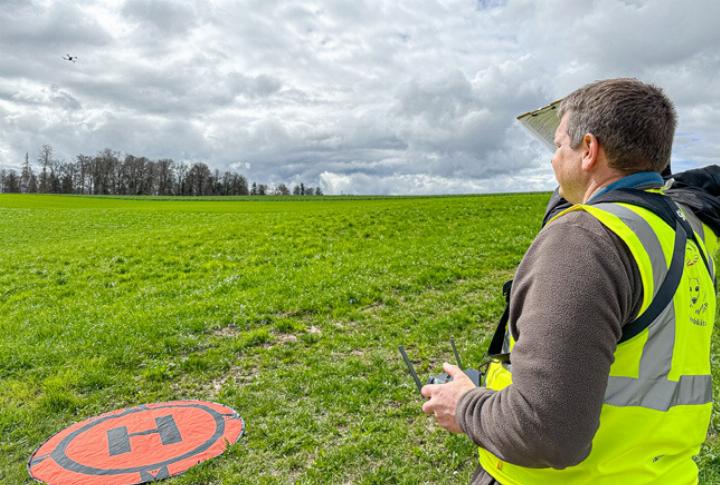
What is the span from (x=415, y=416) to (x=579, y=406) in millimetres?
5168

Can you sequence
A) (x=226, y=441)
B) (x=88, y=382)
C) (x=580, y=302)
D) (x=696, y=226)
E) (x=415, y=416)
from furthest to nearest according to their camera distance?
(x=88, y=382) → (x=415, y=416) → (x=226, y=441) → (x=696, y=226) → (x=580, y=302)

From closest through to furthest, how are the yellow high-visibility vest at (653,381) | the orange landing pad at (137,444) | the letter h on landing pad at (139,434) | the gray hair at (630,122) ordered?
the yellow high-visibility vest at (653,381) → the gray hair at (630,122) → the orange landing pad at (137,444) → the letter h on landing pad at (139,434)

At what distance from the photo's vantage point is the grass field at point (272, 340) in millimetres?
5943

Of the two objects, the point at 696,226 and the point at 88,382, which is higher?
the point at 696,226

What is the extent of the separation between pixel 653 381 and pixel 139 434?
19.9ft

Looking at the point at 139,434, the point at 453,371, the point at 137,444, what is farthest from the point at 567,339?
the point at 139,434

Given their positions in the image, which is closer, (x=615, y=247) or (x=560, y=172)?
(x=615, y=247)

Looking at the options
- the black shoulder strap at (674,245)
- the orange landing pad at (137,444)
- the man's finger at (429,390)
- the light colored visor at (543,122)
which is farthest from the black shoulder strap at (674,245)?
the orange landing pad at (137,444)

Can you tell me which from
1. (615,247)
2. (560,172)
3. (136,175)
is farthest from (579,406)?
(136,175)

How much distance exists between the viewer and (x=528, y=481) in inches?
83.4

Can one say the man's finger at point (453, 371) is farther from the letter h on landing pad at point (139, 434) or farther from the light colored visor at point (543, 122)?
the letter h on landing pad at point (139, 434)

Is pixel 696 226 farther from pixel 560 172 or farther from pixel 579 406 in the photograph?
pixel 579 406

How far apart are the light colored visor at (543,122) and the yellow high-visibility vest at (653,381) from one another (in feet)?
3.64

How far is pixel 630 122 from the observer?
1936 millimetres
